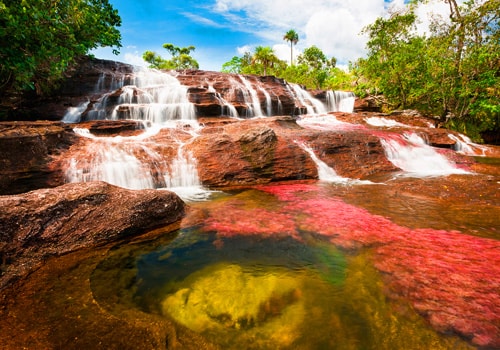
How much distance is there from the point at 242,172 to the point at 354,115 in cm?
1417

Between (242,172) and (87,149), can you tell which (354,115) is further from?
(87,149)

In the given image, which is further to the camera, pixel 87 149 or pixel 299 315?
pixel 87 149

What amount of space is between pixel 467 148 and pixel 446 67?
6.85m

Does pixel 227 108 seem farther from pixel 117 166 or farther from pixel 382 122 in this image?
pixel 382 122

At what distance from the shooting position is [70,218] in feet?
13.3

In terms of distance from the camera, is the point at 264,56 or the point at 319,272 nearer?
the point at 319,272

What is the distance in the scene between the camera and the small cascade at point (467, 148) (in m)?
13.2

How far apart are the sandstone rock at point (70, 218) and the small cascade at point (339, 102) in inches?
875

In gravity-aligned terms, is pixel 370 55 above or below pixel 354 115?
above

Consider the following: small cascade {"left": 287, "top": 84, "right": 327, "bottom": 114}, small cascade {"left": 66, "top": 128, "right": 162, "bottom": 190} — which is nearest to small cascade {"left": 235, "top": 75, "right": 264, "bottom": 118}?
small cascade {"left": 287, "top": 84, "right": 327, "bottom": 114}

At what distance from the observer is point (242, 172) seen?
8297 mm

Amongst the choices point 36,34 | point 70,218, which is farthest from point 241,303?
point 36,34

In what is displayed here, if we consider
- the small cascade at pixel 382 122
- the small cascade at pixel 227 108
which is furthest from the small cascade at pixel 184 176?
the small cascade at pixel 382 122

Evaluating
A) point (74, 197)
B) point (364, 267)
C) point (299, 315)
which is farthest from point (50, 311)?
point (364, 267)
